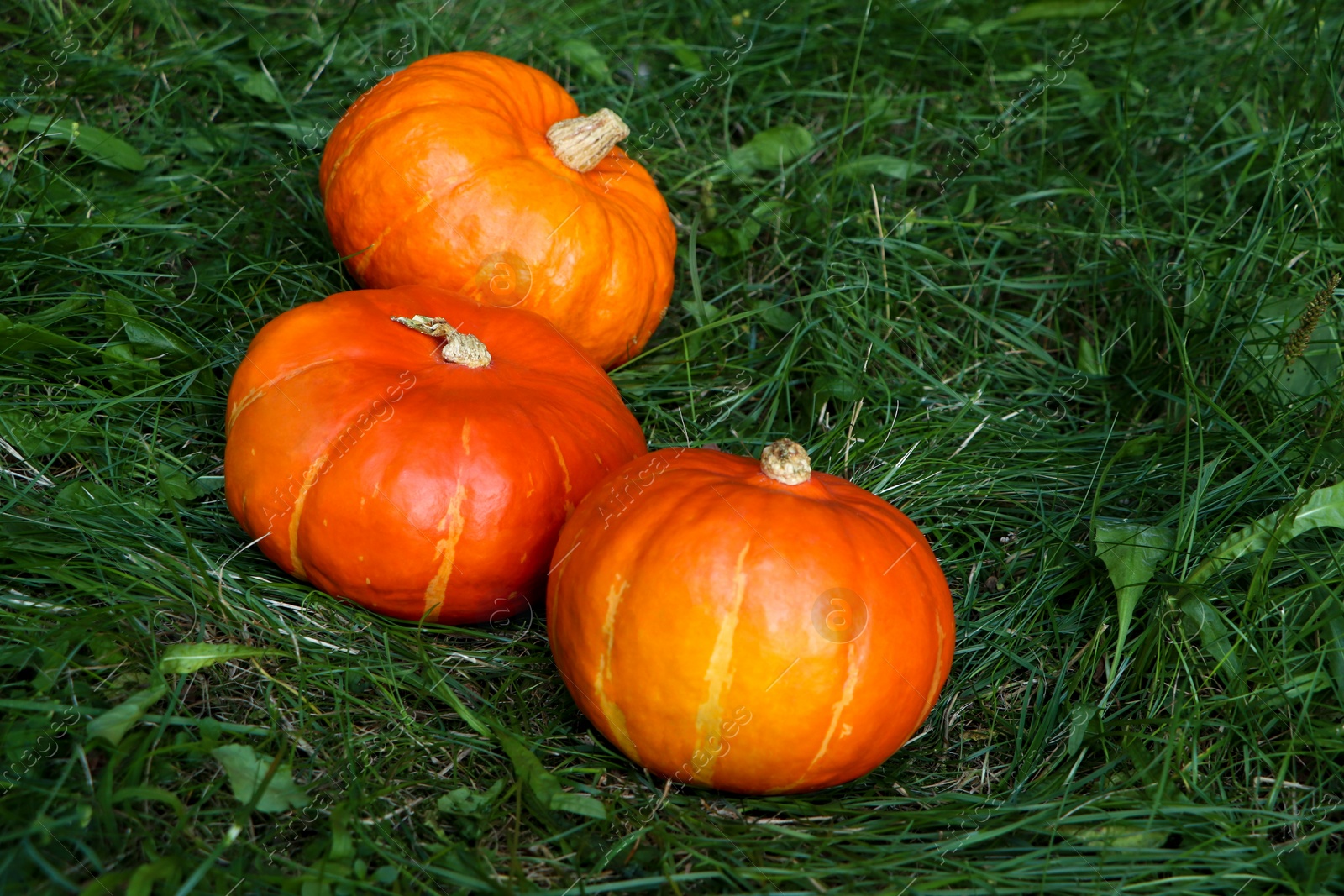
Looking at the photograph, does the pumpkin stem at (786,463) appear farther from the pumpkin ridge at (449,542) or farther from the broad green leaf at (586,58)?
the broad green leaf at (586,58)

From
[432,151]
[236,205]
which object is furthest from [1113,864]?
[236,205]

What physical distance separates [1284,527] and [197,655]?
98.3 inches

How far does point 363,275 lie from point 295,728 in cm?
144

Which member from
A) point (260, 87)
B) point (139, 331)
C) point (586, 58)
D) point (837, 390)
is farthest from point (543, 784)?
point (586, 58)

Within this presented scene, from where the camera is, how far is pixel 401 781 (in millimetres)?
2141

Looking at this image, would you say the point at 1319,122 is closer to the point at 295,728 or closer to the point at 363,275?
the point at 363,275

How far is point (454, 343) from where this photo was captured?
2613 millimetres

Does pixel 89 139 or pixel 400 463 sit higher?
pixel 89 139

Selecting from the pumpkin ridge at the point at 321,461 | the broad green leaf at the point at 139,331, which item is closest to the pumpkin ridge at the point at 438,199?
the broad green leaf at the point at 139,331

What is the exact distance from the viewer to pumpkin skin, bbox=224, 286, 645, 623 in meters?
2.40

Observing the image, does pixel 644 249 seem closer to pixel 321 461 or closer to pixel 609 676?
pixel 321 461

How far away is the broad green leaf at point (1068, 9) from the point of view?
4438mm

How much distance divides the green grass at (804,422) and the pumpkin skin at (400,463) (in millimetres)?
155

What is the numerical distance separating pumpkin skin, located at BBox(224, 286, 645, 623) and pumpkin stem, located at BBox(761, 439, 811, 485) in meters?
0.50
